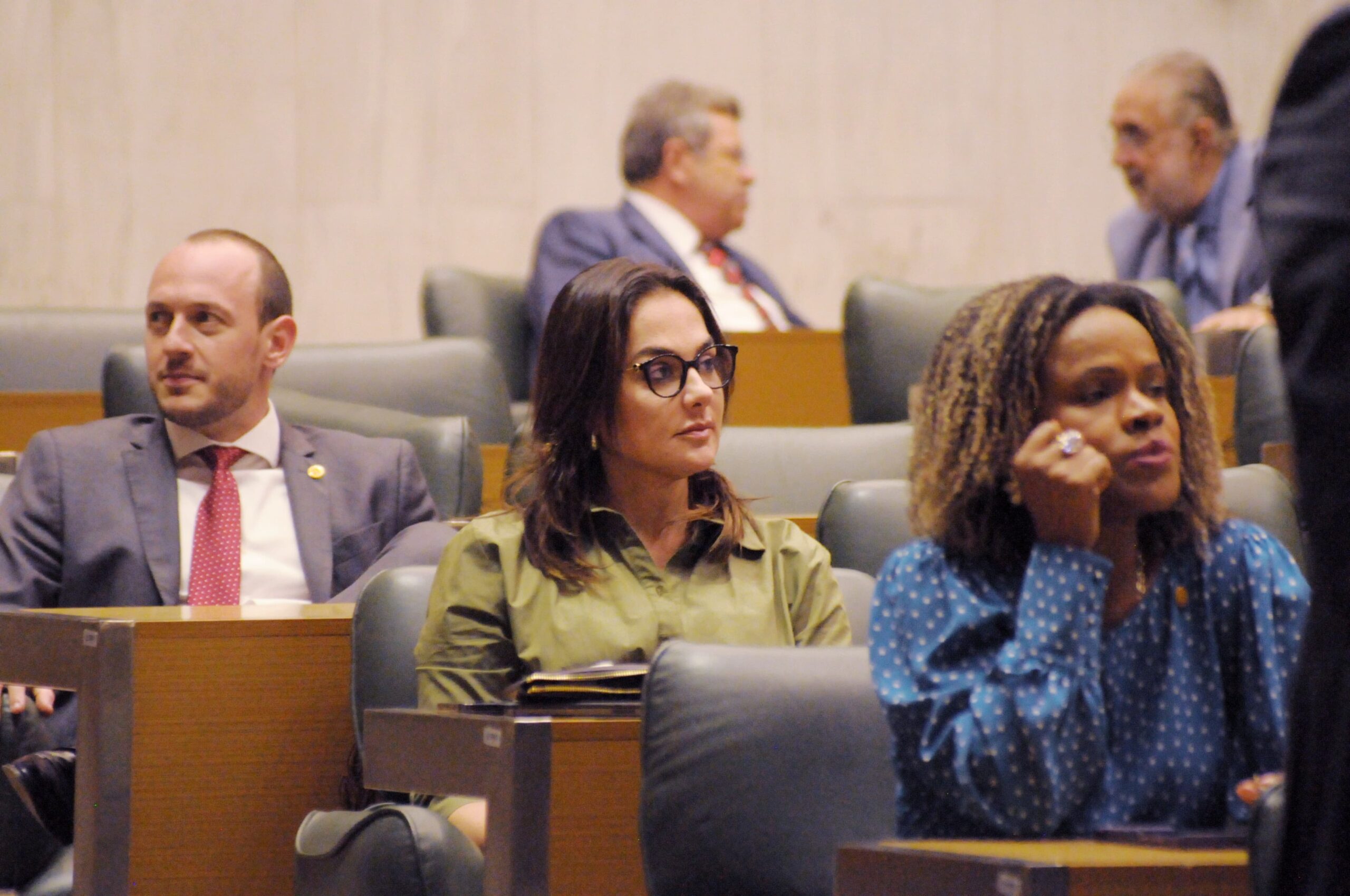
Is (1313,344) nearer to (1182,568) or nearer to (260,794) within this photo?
(1182,568)

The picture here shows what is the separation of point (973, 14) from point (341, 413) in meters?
3.02

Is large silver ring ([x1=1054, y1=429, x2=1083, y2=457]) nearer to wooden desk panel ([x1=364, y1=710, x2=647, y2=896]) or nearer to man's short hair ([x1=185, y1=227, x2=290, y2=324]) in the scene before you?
wooden desk panel ([x1=364, y1=710, x2=647, y2=896])

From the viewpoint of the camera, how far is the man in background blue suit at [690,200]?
388cm

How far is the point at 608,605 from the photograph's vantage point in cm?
187

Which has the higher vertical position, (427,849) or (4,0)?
(4,0)

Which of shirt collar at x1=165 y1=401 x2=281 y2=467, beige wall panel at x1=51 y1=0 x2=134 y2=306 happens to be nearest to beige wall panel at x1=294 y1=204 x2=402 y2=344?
beige wall panel at x1=51 y1=0 x2=134 y2=306

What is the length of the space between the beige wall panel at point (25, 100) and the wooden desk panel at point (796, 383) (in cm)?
229

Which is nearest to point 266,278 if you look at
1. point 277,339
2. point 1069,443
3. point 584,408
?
point 277,339

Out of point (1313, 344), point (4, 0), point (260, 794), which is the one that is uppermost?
point (4, 0)

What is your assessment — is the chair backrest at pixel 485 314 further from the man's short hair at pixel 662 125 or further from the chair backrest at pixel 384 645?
the chair backrest at pixel 384 645

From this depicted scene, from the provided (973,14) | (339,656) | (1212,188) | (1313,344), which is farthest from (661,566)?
(973,14)

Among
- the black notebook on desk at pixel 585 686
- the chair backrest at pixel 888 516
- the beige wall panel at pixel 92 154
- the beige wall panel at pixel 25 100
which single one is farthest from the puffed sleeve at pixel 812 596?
the beige wall panel at pixel 25 100

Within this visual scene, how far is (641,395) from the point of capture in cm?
197

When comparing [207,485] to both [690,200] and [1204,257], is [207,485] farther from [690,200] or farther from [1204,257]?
[1204,257]
